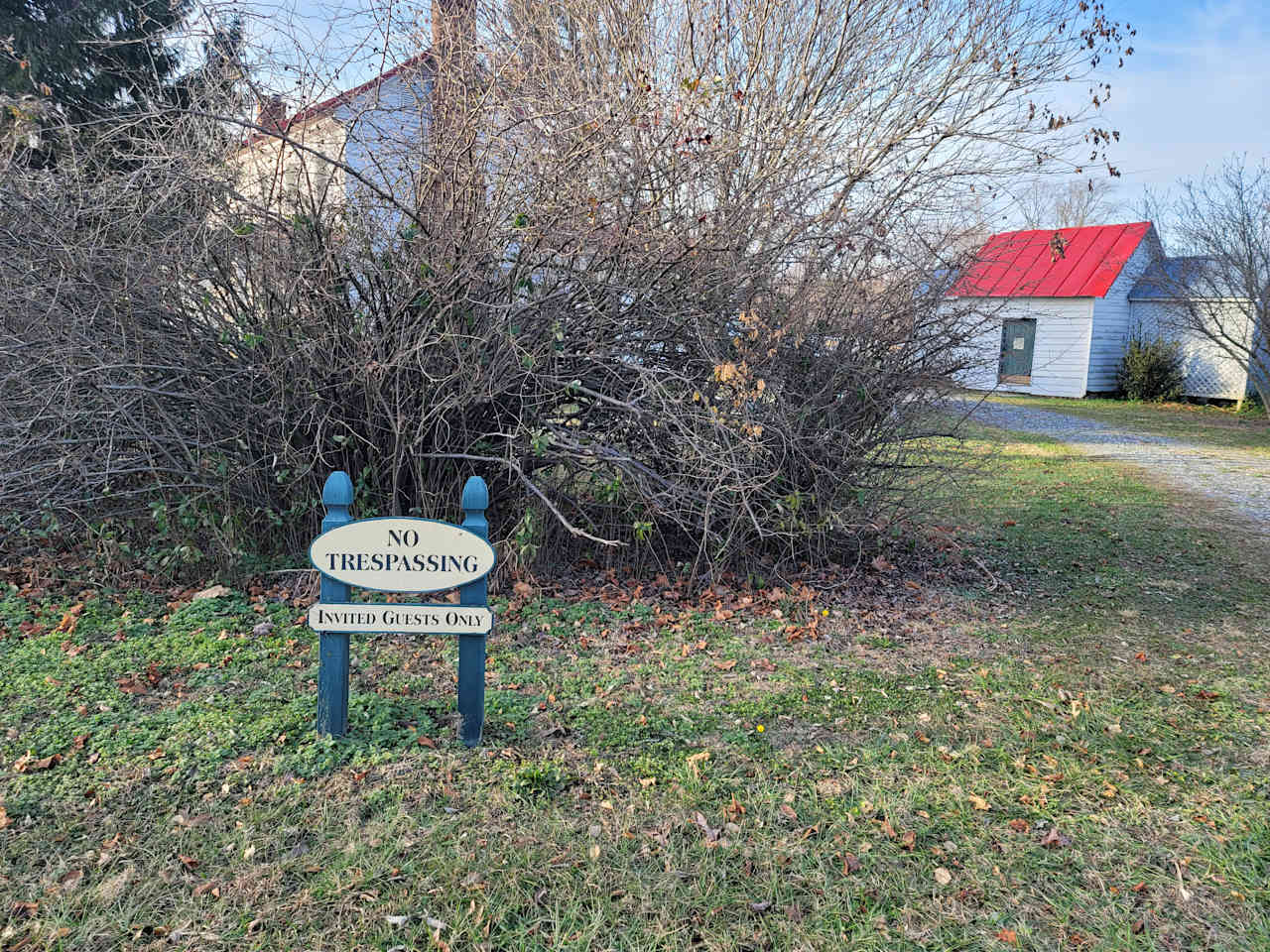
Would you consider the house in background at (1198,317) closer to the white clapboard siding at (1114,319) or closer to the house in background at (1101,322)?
the house in background at (1101,322)

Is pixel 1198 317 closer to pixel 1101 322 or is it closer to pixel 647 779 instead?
pixel 1101 322

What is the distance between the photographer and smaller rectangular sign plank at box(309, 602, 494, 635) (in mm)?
3643

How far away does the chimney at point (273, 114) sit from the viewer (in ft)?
17.1

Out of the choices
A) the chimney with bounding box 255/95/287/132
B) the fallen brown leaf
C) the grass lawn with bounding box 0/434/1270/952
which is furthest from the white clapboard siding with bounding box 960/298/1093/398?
the fallen brown leaf

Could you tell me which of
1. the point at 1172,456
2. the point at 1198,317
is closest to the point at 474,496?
the point at 1172,456

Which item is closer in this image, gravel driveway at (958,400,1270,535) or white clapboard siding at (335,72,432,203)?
white clapboard siding at (335,72,432,203)

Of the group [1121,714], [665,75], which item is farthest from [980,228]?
[1121,714]

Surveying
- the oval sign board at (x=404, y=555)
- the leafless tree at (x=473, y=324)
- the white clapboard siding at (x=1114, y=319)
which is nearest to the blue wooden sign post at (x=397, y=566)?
the oval sign board at (x=404, y=555)

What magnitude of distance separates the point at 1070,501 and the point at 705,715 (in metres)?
7.31

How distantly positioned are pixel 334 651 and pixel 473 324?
93.2 inches

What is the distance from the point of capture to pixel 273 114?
5371mm

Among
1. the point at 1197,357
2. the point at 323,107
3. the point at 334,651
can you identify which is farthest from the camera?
the point at 1197,357

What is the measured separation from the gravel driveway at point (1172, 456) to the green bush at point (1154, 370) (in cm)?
424

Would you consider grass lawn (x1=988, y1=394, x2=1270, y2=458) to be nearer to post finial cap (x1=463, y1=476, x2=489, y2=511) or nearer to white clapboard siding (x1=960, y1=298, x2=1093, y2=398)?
white clapboard siding (x1=960, y1=298, x2=1093, y2=398)
